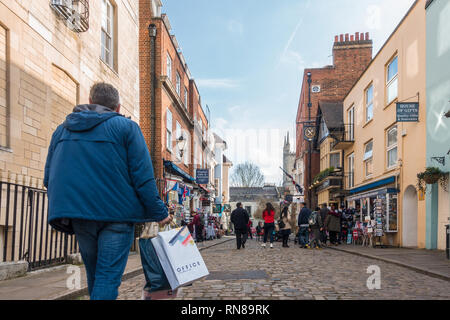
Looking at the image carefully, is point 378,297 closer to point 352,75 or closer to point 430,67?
point 430,67

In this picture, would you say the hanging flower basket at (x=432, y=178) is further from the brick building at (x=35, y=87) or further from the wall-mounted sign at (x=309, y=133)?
the wall-mounted sign at (x=309, y=133)

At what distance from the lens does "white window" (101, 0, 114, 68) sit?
12.9 m

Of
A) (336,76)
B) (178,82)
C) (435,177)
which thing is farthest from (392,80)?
(336,76)

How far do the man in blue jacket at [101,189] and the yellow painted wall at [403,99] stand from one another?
42.9 feet

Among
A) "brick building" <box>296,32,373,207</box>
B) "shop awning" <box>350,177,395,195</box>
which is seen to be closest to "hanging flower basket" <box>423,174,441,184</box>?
"shop awning" <box>350,177,395,195</box>

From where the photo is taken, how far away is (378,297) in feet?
17.2

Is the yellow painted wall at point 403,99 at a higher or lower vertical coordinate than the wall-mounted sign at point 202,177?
higher

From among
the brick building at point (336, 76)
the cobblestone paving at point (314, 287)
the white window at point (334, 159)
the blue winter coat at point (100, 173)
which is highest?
the brick building at point (336, 76)

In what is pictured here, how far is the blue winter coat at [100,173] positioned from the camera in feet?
8.86

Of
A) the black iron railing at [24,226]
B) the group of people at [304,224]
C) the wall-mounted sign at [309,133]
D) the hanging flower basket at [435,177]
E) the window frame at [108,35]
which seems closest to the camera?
the black iron railing at [24,226]

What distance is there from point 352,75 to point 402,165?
24.9 m

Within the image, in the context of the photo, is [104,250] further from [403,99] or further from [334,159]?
[334,159]

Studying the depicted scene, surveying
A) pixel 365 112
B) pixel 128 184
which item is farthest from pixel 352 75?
pixel 128 184

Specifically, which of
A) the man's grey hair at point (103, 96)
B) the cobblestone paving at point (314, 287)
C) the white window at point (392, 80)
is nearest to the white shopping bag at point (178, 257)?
the man's grey hair at point (103, 96)
